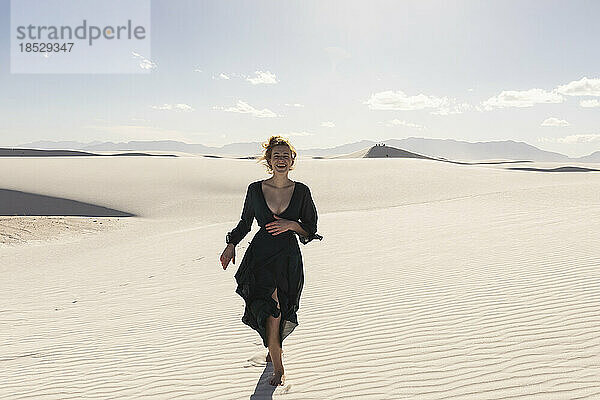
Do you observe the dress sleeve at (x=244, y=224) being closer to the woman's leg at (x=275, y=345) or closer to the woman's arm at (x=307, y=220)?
the woman's arm at (x=307, y=220)

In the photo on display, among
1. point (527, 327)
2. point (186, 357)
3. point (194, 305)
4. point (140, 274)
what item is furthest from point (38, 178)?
point (527, 327)

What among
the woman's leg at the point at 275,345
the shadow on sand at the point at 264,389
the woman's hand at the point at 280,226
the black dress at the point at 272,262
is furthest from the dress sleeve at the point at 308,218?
the shadow on sand at the point at 264,389

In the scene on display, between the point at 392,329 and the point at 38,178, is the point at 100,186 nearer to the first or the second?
the point at 38,178

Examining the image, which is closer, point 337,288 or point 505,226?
point 337,288

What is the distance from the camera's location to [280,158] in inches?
148

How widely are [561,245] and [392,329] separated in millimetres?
4975

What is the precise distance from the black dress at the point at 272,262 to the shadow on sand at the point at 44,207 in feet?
68.7

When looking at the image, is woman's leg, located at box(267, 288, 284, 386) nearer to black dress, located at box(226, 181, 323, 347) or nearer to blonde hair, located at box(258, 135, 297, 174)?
black dress, located at box(226, 181, 323, 347)

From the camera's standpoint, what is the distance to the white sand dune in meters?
4.02

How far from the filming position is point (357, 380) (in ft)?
13.1

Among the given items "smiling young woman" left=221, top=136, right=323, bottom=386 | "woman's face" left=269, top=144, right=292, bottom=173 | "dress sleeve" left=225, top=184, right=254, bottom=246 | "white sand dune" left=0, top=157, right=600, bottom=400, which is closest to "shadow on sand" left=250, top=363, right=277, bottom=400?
"white sand dune" left=0, top=157, right=600, bottom=400

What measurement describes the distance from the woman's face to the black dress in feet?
0.62

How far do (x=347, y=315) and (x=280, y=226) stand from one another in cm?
255

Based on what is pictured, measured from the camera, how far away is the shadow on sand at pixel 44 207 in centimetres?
2256
